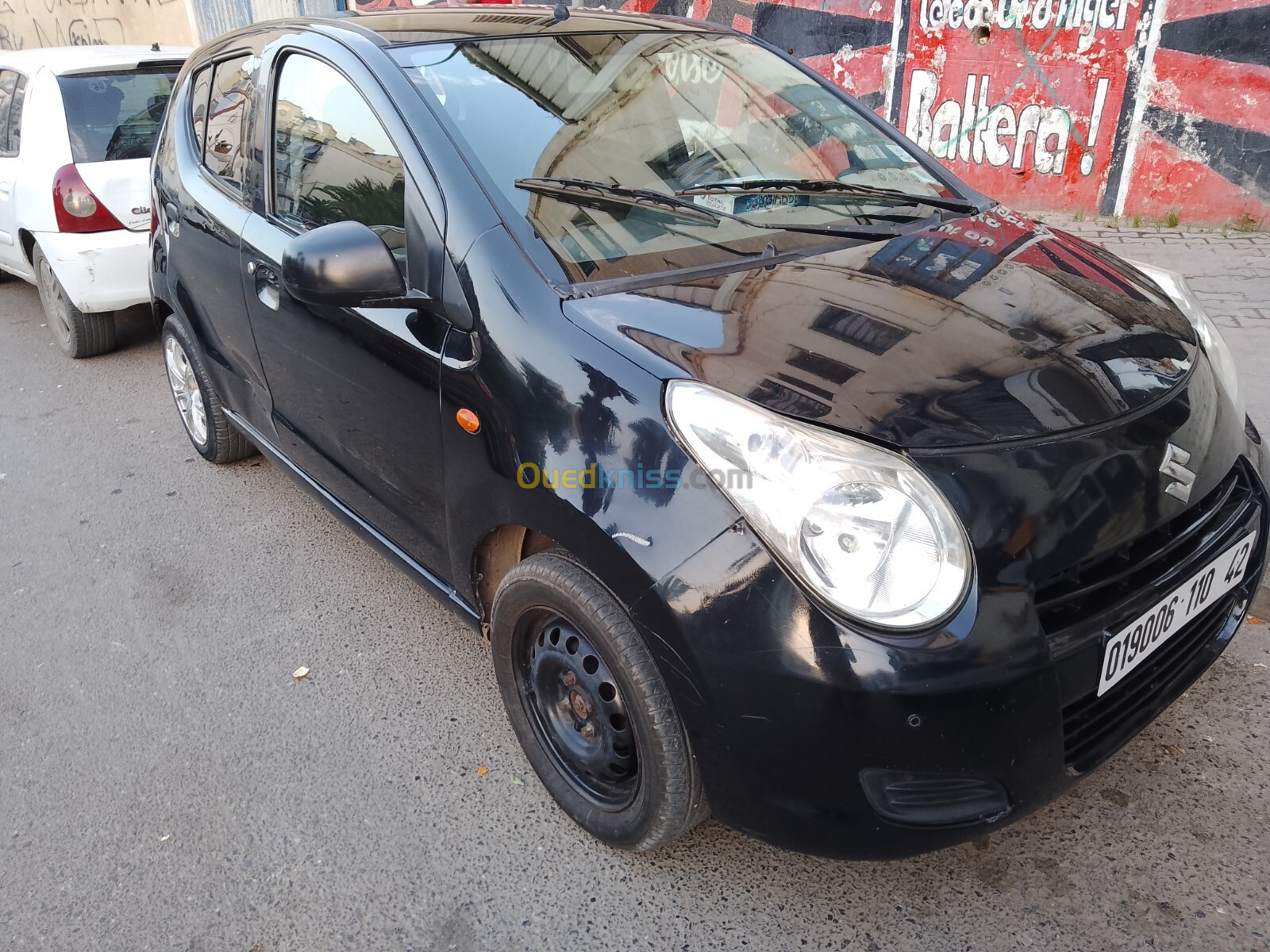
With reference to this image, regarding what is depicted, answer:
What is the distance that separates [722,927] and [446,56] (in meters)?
2.32

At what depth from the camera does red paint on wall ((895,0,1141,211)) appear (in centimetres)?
698

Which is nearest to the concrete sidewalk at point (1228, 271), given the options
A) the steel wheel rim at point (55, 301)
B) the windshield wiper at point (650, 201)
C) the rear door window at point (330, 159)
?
the windshield wiper at point (650, 201)

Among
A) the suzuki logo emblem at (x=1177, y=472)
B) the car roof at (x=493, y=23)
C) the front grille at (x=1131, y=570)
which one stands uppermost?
the car roof at (x=493, y=23)

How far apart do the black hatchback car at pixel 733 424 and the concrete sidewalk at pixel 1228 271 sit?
2.14 metres

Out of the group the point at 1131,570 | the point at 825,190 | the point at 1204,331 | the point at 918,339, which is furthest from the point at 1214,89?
the point at 1131,570

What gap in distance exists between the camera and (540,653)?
229cm

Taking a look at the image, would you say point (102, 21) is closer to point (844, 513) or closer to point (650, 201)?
point (650, 201)

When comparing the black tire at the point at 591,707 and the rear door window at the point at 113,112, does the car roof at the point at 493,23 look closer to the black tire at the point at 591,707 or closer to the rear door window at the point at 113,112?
the black tire at the point at 591,707

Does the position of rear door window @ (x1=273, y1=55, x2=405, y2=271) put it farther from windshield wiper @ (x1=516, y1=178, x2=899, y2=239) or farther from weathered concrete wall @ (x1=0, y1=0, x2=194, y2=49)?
weathered concrete wall @ (x1=0, y1=0, x2=194, y2=49)

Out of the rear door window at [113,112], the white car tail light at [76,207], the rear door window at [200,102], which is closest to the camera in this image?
the rear door window at [200,102]

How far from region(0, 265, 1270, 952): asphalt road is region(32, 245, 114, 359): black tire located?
2741 millimetres

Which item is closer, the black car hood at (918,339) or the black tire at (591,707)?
the black car hood at (918,339)

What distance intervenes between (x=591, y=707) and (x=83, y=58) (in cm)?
572

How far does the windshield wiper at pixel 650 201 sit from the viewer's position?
7.68ft
